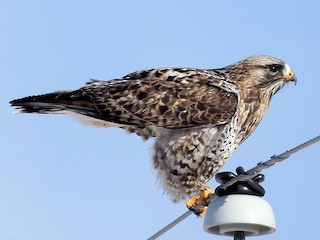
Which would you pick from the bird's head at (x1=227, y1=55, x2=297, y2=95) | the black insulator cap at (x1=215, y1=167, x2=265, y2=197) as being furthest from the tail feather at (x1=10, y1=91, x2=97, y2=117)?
the black insulator cap at (x1=215, y1=167, x2=265, y2=197)

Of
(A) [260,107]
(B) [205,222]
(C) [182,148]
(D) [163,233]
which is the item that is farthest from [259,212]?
(A) [260,107]

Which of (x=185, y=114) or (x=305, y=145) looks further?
(x=185, y=114)

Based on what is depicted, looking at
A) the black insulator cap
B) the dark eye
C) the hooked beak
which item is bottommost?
the black insulator cap

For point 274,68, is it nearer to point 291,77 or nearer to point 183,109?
point 291,77

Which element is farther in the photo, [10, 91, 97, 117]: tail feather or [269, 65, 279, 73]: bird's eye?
[269, 65, 279, 73]: bird's eye

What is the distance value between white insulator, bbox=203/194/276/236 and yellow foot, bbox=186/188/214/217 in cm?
212

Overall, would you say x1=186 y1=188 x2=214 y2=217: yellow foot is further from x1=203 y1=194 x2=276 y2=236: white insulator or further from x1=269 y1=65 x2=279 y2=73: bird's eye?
x1=203 y1=194 x2=276 y2=236: white insulator

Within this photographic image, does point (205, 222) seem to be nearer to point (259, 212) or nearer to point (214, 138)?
point (259, 212)

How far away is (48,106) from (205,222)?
3.02m

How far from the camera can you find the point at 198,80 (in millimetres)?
8156

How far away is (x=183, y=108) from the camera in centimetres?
793

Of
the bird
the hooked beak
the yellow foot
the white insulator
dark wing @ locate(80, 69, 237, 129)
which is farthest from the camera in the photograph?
the hooked beak

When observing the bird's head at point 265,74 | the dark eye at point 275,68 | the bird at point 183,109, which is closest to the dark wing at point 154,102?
the bird at point 183,109

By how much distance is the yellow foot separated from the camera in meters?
7.50
